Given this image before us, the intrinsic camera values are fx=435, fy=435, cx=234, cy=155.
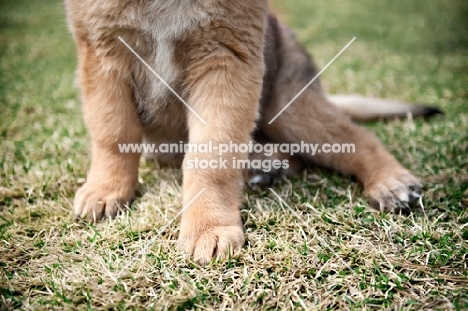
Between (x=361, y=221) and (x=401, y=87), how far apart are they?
2.91 m

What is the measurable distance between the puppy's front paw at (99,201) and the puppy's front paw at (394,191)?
1.38 metres

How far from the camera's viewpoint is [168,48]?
2.14 m

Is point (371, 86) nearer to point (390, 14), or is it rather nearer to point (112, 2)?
point (112, 2)

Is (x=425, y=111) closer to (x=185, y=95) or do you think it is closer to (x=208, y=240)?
(x=185, y=95)

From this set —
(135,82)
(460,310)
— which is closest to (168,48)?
(135,82)

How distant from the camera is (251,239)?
2.07 metres

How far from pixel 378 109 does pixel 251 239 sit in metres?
2.09

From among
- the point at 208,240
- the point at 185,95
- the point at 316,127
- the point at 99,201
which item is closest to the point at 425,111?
the point at 316,127

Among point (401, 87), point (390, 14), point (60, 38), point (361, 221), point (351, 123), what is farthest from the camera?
point (390, 14)

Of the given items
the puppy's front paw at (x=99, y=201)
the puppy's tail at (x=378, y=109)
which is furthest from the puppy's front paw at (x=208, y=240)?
the puppy's tail at (x=378, y=109)

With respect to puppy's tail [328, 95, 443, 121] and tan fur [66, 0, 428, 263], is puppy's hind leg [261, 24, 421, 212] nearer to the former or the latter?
tan fur [66, 0, 428, 263]

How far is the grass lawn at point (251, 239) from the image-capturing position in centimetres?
173

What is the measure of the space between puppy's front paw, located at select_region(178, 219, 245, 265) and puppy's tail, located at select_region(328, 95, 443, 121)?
195 cm

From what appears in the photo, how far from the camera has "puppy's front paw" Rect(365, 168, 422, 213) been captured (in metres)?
2.35
